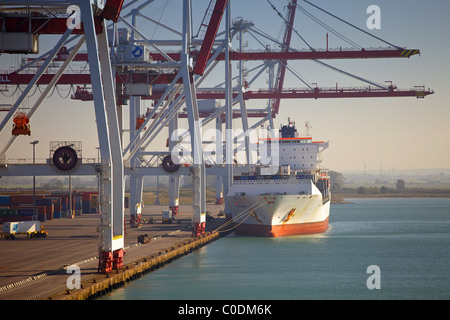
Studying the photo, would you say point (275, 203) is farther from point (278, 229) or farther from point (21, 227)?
point (21, 227)

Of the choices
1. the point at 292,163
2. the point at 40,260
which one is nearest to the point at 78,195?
the point at 292,163

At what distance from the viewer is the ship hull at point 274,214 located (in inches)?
2336

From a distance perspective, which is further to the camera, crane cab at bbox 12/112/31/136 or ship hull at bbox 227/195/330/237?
ship hull at bbox 227/195/330/237

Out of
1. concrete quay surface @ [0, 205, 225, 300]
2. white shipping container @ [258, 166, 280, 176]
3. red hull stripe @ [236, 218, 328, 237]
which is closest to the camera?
concrete quay surface @ [0, 205, 225, 300]

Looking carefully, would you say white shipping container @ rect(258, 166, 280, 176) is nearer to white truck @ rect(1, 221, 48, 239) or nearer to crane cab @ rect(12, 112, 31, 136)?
white truck @ rect(1, 221, 48, 239)

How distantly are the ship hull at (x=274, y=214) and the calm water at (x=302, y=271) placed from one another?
50.2 inches

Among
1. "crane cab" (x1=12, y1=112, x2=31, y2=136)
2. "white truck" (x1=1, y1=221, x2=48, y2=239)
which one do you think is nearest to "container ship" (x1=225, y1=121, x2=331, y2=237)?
"white truck" (x1=1, y1=221, x2=48, y2=239)

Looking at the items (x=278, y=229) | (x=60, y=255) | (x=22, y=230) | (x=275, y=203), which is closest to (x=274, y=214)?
(x=275, y=203)

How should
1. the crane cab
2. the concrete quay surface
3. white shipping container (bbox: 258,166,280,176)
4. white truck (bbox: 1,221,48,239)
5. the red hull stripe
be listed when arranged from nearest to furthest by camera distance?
the concrete quay surface → the crane cab → white truck (bbox: 1,221,48,239) → the red hull stripe → white shipping container (bbox: 258,166,280,176)

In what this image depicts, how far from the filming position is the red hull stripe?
199 feet

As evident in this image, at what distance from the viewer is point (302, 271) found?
42.4 m

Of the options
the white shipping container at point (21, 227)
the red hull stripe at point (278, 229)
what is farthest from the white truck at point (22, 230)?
the red hull stripe at point (278, 229)

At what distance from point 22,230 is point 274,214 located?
22.5 meters

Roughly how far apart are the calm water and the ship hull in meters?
1.27
